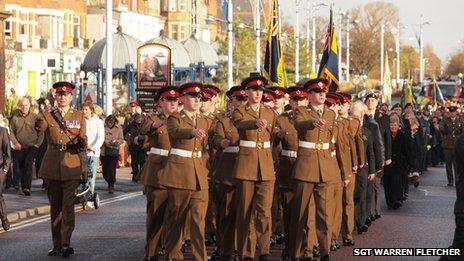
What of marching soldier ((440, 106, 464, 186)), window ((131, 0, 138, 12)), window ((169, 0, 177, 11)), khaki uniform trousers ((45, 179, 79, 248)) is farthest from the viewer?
window ((169, 0, 177, 11))

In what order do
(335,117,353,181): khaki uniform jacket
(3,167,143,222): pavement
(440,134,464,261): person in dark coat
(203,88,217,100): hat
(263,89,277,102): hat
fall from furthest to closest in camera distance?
(3,167,143,222): pavement → (263,89,277,102): hat → (335,117,353,181): khaki uniform jacket → (203,88,217,100): hat → (440,134,464,261): person in dark coat

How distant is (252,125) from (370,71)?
460 feet

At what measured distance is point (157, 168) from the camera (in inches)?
680

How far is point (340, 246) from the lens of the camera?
1978 centimetres

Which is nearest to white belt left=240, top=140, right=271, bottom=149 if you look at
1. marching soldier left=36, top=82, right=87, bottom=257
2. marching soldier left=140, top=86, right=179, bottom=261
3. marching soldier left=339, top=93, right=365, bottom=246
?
marching soldier left=140, top=86, right=179, bottom=261

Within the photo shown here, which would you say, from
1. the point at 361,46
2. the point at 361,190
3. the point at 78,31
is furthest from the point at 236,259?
the point at 361,46

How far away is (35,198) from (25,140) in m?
1.82

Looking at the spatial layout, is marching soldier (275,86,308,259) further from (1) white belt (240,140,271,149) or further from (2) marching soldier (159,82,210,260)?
(2) marching soldier (159,82,210,260)

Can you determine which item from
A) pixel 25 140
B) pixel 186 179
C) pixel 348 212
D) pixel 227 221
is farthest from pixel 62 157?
pixel 25 140

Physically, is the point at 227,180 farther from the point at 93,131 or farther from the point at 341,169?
the point at 93,131

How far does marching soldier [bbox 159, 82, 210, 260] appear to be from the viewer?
16.6 metres

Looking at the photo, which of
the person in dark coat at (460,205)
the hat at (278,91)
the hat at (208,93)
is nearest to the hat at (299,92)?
the hat at (208,93)

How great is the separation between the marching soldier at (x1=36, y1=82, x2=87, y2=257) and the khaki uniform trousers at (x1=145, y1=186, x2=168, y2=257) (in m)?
1.47

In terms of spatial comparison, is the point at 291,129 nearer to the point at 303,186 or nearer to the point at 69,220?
the point at 303,186
